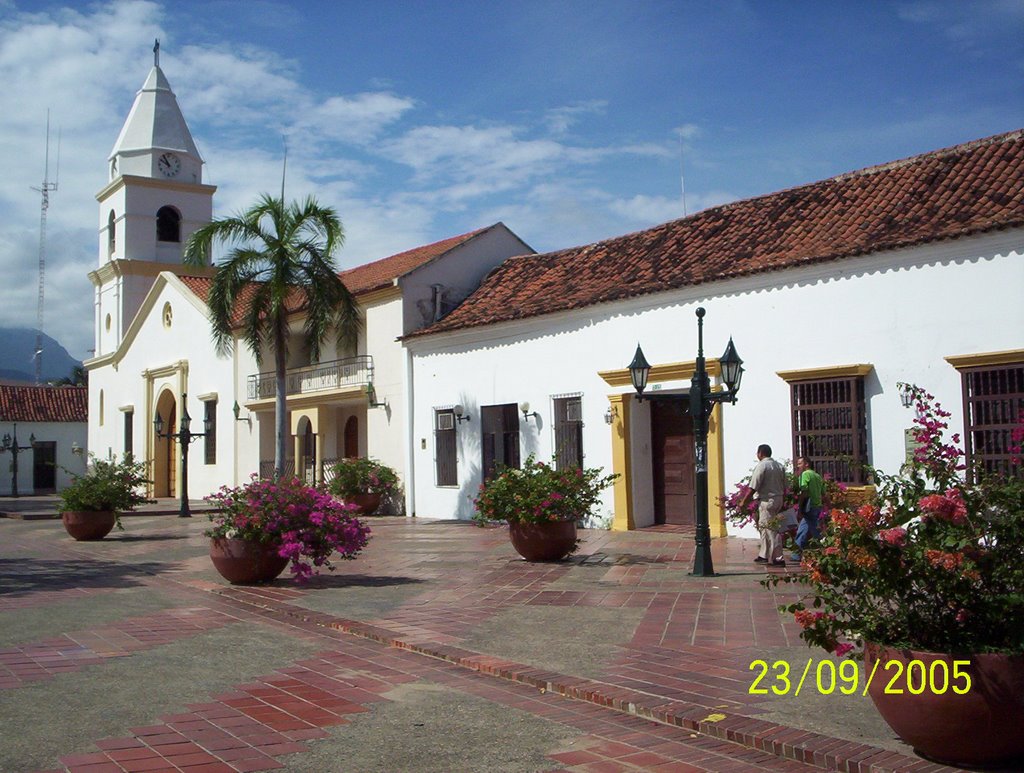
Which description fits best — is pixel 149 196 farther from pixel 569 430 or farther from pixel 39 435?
pixel 569 430

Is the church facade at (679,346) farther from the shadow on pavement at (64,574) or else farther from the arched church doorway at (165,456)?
the shadow on pavement at (64,574)

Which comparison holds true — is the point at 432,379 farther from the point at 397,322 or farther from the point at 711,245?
the point at 711,245

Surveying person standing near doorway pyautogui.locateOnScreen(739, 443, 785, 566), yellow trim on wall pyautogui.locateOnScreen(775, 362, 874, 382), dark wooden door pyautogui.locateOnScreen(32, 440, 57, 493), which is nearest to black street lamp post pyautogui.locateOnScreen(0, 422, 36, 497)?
dark wooden door pyautogui.locateOnScreen(32, 440, 57, 493)

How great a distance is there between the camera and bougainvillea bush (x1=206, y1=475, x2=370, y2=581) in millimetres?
11195

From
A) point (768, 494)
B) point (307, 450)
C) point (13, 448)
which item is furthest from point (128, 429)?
point (768, 494)

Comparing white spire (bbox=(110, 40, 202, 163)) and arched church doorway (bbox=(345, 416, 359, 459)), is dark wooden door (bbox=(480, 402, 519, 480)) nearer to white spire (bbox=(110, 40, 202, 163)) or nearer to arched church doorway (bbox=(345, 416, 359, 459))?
arched church doorway (bbox=(345, 416, 359, 459))

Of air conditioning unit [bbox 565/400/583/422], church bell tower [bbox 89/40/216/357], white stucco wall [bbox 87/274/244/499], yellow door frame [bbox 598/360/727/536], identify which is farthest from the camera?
church bell tower [bbox 89/40/216/357]

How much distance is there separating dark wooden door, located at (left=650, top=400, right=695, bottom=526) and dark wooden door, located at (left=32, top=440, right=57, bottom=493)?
133ft

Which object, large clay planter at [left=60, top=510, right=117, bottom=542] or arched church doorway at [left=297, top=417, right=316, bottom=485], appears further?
arched church doorway at [left=297, top=417, right=316, bottom=485]

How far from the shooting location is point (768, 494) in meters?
12.5

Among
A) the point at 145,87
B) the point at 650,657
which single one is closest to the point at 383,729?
the point at 650,657

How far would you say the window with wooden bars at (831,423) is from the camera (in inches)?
555
